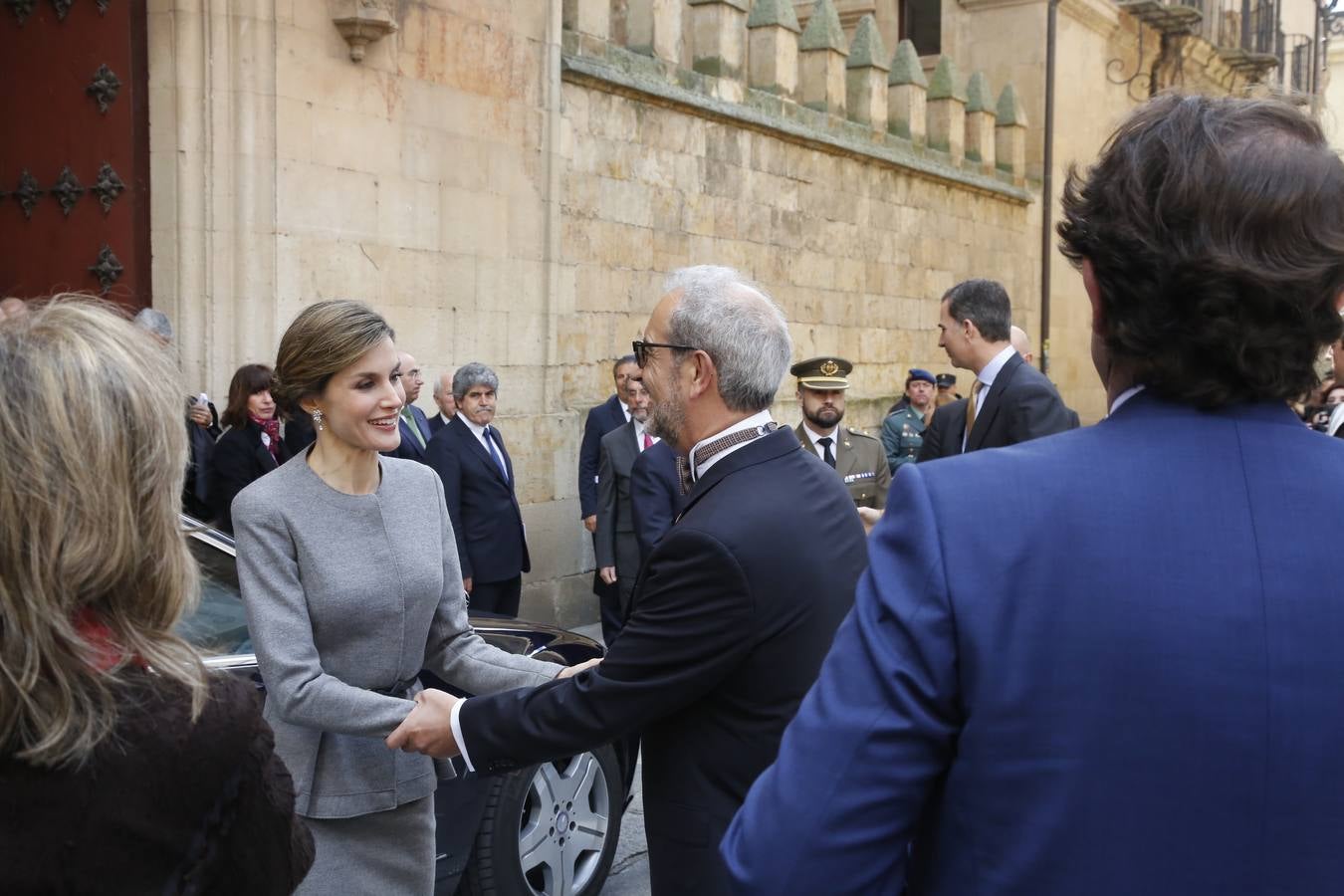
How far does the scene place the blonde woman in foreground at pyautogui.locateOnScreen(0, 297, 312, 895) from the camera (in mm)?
1483

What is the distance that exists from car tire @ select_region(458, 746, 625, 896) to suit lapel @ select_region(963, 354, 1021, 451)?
201cm

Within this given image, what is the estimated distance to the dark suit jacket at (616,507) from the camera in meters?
8.04

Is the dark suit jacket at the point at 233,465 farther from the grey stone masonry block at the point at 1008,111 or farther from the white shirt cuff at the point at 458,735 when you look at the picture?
the grey stone masonry block at the point at 1008,111

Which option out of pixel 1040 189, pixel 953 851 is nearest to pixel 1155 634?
pixel 953 851

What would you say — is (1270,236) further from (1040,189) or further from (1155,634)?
(1040,189)

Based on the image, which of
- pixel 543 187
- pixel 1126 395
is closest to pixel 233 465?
pixel 543 187

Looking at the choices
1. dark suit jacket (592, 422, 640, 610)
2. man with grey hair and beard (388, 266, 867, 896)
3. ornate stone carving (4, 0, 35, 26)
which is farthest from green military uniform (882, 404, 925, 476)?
man with grey hair and beard (388, 266, 867, 896)

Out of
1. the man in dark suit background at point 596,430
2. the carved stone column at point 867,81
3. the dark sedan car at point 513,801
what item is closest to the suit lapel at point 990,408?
the dark sedan car at point 513,801

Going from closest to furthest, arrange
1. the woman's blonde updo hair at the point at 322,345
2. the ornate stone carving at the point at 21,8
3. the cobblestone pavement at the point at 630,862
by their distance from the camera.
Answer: the woman's blonde updo hair at the point at 322,345
the cobblestone pavement at the point at 630,862
the ornate stone carving at the point at 21,8

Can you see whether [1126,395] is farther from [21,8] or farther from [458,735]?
[21,8]

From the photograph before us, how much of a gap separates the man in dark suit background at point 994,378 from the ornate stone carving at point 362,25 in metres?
4.61

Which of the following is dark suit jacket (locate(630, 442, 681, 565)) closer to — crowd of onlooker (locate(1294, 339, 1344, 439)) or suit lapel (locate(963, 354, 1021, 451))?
suit lapel (locate(963, 354, 1021, 451))

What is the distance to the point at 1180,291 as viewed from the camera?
149 centimetres

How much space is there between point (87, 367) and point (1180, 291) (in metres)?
1.19
